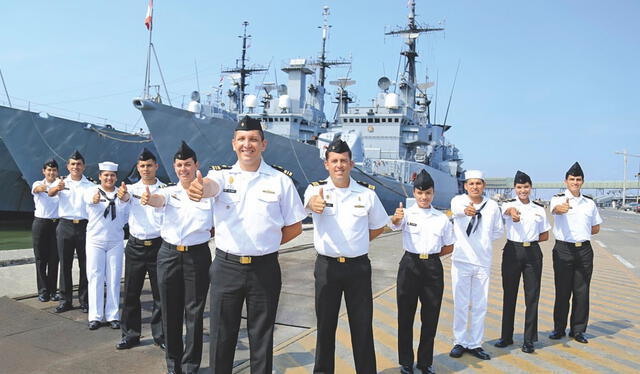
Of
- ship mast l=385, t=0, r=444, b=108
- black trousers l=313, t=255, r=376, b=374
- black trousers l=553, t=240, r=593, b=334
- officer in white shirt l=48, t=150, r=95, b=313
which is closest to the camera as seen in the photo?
black trousers l=313, t=255, r=376, b=374

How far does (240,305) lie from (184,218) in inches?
40.9

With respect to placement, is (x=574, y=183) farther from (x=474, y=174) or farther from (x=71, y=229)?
(x=71, y=229)

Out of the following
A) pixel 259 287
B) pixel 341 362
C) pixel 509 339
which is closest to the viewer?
pixel 259 287

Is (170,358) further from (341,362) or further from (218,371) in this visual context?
(341,362)

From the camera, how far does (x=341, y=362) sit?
11.5 feet

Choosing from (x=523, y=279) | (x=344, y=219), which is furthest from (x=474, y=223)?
(x=344, y=219)

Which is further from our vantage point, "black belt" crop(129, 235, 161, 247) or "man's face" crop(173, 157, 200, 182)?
"black belt" crop(129, 235, 161, 247)

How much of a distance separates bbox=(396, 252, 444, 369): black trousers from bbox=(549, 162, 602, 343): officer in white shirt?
1713 mm

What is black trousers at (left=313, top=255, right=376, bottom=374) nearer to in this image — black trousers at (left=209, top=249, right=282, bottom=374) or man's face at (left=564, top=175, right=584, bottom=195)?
black trousers at (left=209, top=249, right=282, bottom=374)

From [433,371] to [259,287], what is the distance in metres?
1.64

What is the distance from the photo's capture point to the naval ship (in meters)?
16.7

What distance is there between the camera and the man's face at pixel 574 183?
4508mm

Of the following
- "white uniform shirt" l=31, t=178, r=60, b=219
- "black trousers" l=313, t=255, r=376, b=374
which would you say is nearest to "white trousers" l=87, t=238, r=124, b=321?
"white uniform shirt" l=31, t=178, r=60, b=219

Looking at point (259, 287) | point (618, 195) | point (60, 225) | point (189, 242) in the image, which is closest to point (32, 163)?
point (60, 225)
